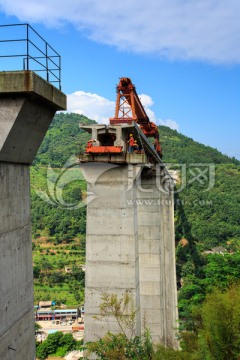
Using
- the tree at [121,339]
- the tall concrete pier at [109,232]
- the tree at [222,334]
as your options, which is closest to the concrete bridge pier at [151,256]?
the tree at [121,339]

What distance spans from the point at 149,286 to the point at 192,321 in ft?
19.5

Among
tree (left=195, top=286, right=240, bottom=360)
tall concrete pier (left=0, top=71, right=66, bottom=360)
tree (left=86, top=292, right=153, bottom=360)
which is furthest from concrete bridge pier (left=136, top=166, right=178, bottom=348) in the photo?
tall concrete pier (left=0, top=71, right=66, bottom=360)

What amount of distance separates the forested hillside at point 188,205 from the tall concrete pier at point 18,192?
8739 millimetres

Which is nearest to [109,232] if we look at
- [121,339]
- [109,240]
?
[109,240]

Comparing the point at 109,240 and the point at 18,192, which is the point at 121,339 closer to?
the point at 109,240

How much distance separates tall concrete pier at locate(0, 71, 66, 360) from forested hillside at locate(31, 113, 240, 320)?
874 centimetres

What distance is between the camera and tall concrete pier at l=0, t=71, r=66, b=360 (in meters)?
4.02

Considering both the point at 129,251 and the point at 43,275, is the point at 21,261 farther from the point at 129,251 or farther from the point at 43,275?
the point at 43,275

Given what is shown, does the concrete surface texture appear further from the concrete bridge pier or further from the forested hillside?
the concrete bridge pier

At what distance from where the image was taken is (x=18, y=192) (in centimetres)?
466

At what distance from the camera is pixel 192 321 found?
45.1ft

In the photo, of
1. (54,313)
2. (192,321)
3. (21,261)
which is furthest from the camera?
(54,313)

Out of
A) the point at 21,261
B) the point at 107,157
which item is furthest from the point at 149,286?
the point at 21,261

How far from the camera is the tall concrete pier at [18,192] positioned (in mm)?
4023
